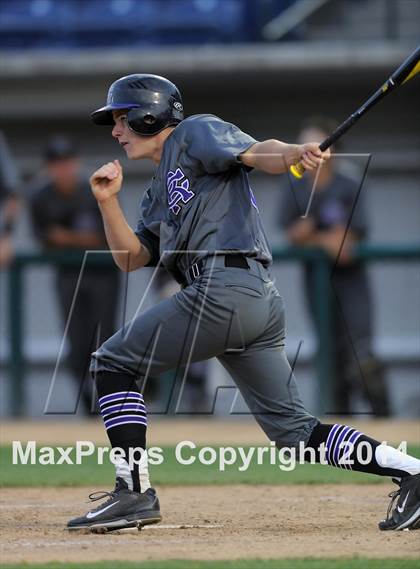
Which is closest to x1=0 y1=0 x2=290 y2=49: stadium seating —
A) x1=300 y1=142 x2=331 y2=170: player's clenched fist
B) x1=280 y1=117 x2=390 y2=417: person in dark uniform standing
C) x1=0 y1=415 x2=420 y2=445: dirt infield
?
x1=280 y1=117 x2=390 y2=417: person in dark uniform standing

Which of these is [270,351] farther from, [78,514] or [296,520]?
[78,514]

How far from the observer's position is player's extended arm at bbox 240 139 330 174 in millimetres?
5035

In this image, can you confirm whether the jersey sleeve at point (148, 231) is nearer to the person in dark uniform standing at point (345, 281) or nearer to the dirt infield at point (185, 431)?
Result: the dirt infield at point (185, 431)

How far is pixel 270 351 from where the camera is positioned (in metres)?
5.52

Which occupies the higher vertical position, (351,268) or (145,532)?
(351,268)

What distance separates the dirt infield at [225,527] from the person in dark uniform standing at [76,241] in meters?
4.02

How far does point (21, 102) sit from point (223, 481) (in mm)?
7814

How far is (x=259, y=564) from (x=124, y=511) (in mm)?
988

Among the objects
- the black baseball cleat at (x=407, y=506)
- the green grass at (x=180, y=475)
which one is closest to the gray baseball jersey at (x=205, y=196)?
the black baseball cleat at (x=407, y=506)

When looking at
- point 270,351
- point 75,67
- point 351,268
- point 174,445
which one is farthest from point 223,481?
point 75,67

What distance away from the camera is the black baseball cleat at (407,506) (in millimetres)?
5379

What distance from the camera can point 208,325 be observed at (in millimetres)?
5344

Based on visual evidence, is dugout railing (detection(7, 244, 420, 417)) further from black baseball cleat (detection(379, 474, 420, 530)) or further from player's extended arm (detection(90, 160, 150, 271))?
black baseball cleat (detection(379, 474, 420, 530))

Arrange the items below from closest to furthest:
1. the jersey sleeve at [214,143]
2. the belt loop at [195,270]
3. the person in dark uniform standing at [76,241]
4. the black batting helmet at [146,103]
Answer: the jersey sleeve at [214,143], the belt loop at [195,270], the black batting helmet at [146,103], the person in dark uniform standing at [76,241]
